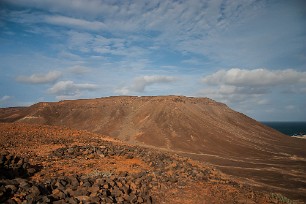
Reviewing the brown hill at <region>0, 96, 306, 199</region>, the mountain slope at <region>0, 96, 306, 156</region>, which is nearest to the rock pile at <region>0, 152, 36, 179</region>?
the brown hill at <region>0, 96, 306, 199</region>

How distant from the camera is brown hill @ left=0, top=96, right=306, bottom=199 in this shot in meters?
35.2

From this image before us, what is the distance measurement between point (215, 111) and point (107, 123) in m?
30.2

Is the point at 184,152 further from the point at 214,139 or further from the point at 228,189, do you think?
the point at 228,189

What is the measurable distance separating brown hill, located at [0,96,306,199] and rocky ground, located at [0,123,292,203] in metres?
13.1

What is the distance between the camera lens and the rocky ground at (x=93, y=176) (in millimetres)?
10667

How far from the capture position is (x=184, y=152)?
44031 millimetres

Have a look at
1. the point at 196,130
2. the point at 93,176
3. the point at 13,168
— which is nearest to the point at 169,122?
the point at 196,130

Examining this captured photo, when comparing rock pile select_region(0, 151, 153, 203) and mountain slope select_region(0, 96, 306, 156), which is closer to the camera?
rock pile select_region(0, 151, 153, 203)

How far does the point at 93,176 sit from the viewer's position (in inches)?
542

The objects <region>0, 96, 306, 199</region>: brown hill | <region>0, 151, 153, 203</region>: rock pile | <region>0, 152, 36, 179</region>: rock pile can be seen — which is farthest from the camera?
<region>0, 96, 306, 199</region>: brown hill

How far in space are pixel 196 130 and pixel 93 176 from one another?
44326 mm

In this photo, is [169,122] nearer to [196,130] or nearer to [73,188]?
[196,130]

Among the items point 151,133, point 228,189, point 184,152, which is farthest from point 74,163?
point 151,133

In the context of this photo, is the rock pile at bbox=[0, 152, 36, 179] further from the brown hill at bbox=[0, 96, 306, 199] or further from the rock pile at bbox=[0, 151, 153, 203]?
the brown hill at bbox=[0, 96, 306, 199]
